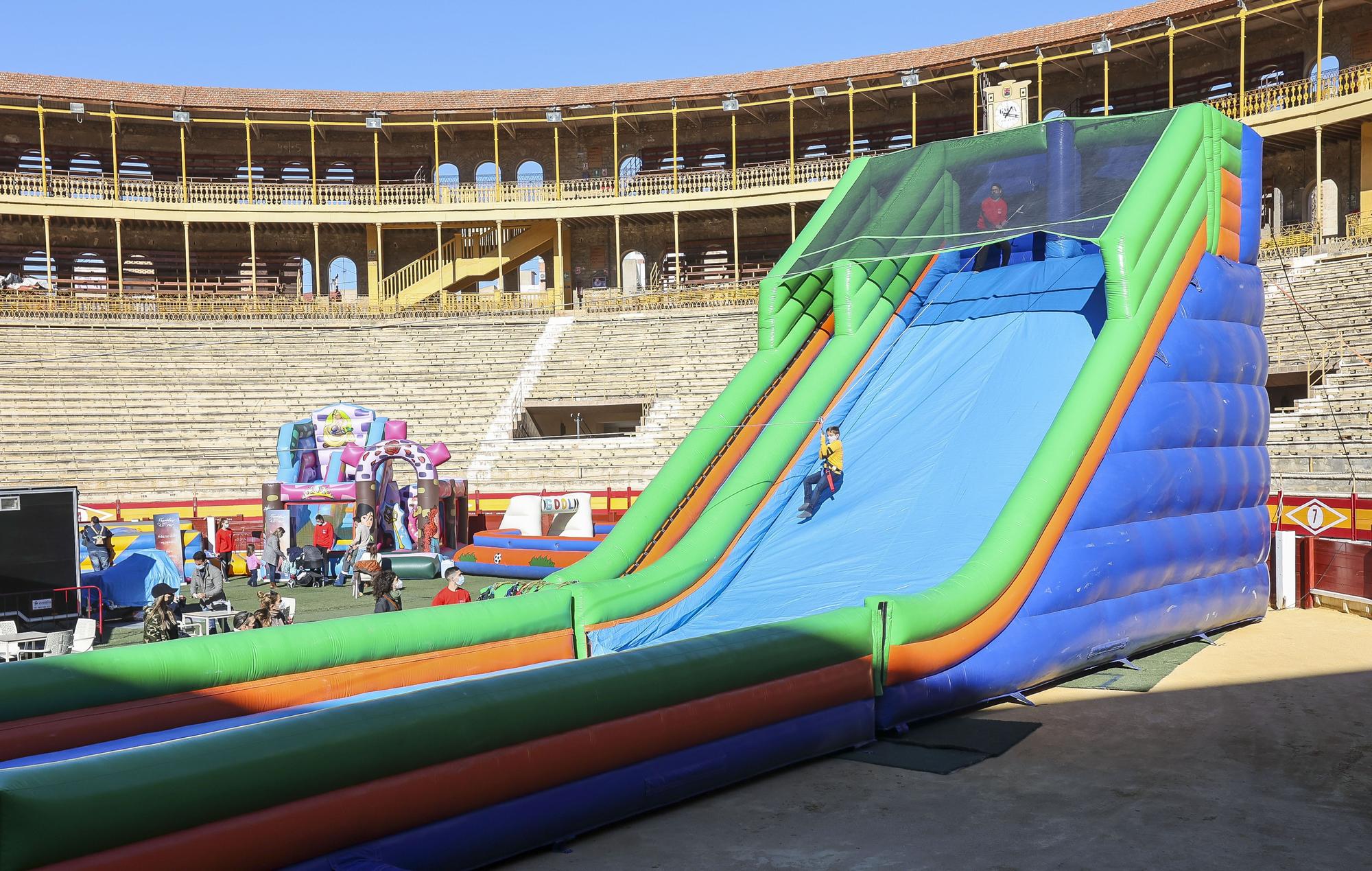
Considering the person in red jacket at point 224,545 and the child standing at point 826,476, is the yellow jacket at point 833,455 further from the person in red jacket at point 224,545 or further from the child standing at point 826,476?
the person in red jacket at point 224,545

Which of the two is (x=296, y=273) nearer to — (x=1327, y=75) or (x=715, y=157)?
(x=715, y=157)

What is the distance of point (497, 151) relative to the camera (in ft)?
128

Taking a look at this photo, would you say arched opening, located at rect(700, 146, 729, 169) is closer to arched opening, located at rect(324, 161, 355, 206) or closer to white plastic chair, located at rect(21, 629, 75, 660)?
arched opening, located at rect(324, 161, 355, 206)

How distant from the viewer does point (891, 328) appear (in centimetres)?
1431

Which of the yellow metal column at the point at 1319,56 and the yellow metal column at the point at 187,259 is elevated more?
the yellow metal column at the point at 1319,56

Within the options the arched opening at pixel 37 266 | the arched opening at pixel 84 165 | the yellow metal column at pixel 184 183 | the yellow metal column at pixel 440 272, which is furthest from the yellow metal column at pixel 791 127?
the arched opening at pixel 37 266

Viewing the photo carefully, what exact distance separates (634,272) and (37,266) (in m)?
21.1

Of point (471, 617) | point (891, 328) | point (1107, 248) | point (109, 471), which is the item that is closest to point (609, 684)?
point (471, 617)

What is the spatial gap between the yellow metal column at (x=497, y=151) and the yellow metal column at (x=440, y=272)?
208 cm

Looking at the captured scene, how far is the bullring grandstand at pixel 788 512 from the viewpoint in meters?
6.82

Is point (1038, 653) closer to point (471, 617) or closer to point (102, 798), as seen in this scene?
point (471, 617)

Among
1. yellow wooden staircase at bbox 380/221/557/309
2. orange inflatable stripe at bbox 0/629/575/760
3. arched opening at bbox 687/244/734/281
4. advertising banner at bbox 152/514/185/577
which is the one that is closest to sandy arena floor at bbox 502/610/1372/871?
orange inflatable stripe at bbox 0/629/575/760

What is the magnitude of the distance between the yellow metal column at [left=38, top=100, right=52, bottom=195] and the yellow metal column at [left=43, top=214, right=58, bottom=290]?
20 cm

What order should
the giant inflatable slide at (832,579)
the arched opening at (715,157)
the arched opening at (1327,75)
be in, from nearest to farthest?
the giant inflatable slide at (832,579)
the arched opening at (1327,75)
the arched opening at (715,157)
